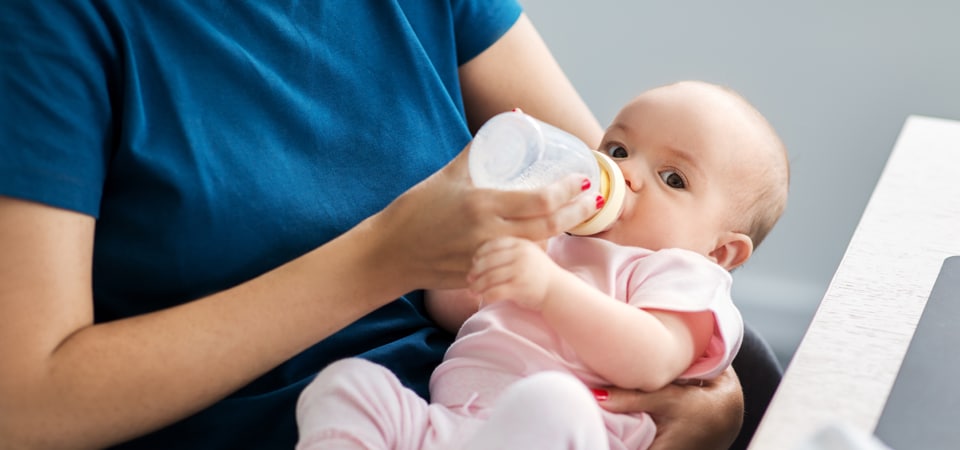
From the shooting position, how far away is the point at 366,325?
1.42 m

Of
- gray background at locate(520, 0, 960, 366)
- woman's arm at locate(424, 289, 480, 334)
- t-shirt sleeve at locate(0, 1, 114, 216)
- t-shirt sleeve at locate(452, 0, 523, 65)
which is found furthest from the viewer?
gray background at locate(520, 0, 960, 366)

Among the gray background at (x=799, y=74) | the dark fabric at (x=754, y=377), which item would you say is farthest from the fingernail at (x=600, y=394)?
the gray background at (x=799, y=74)

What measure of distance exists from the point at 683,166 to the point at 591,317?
1.00 ft

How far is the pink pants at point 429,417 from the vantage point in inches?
39.0

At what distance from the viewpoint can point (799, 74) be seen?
2.86 meters

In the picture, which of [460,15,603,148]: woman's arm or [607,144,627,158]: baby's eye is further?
[460,15,603,148]: woman's arm

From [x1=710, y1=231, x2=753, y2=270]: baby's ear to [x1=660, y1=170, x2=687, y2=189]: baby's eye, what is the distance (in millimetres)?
84

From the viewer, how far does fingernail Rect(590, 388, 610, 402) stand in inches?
47.9

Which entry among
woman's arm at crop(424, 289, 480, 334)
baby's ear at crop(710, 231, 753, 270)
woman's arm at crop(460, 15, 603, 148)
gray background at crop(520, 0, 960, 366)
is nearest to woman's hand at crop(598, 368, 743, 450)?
baby's ear at crop(710, 231, 753, 270)

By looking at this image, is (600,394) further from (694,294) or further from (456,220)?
(456,220)

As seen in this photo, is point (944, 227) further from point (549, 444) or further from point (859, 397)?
point (549, 444)

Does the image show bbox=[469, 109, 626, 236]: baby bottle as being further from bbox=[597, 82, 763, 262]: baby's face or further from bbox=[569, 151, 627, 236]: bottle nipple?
bbox=[597, 82, 763, 262]: baby's face

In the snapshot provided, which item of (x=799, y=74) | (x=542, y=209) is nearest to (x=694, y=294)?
(x=542, y=209)

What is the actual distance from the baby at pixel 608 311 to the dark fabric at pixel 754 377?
0.18m
